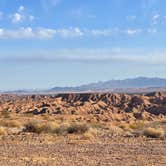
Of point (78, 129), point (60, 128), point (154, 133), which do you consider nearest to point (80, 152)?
point (154, 133)

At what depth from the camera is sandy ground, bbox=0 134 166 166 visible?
22.6m

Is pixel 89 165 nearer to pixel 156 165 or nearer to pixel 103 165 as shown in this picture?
pixel 103 165

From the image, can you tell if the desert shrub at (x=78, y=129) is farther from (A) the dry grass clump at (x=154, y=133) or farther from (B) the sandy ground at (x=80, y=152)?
(A) the dry grass clump at (x=154, y=133)

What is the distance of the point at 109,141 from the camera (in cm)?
3381

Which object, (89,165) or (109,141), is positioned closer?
(89,165)

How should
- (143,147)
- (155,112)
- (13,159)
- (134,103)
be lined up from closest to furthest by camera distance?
(13,159)
(143,147)
(155,112)
(134,103)

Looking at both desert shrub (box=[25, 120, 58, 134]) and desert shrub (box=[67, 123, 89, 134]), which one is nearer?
desert shrub (box=[67, 123, 89, 134])

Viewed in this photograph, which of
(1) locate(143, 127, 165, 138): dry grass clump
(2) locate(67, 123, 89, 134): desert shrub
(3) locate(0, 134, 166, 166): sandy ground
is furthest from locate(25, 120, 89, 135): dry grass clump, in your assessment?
(1) locate(143, 127, 165, 138): dry grass clump

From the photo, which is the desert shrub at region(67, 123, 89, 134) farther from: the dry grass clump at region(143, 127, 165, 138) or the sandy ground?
the dry grass clump at region(143, 127, 165, 138)

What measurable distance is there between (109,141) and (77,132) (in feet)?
20.1

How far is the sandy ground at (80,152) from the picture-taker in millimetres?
22562

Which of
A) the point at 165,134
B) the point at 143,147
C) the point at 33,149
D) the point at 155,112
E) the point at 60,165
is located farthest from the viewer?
the point at 155,112

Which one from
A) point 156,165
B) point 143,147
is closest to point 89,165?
point 156,165

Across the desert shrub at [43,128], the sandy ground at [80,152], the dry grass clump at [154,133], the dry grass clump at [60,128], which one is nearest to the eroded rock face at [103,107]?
the desert shrub at [43,128]
